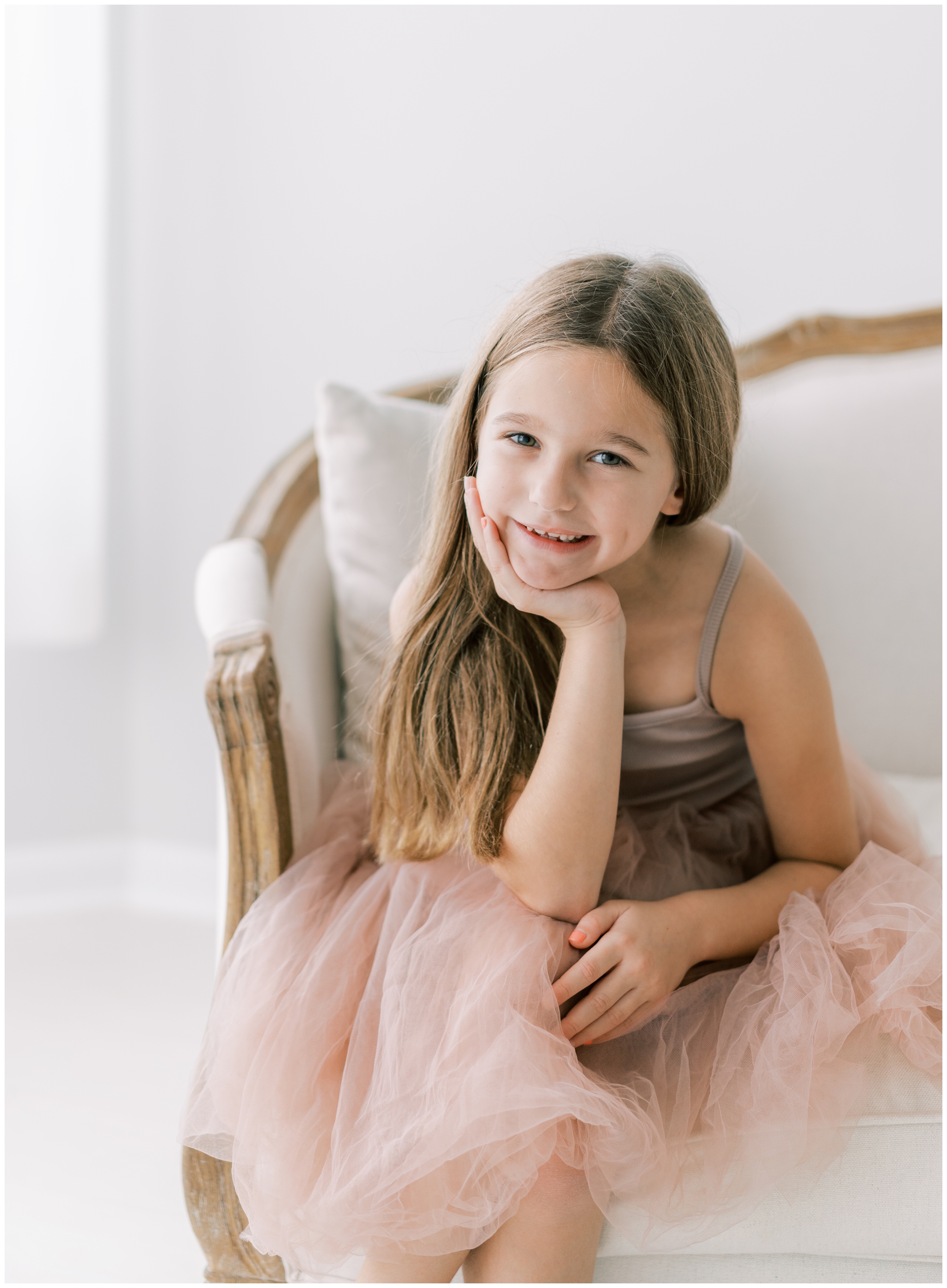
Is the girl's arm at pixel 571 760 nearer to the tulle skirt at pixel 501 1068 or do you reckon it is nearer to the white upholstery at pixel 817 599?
the tulle skirt at pixel 501 1068

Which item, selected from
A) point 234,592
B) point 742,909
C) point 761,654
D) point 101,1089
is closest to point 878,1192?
point 742,909

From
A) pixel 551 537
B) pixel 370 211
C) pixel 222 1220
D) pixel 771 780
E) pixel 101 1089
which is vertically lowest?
pixel 101 1089

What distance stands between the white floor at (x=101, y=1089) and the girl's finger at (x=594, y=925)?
63cm

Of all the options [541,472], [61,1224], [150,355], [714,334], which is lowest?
[61,1224]

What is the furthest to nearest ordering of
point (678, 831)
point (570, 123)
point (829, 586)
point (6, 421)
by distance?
point (6, 421) → point (570, 123) → point (829, 586) → point (678, 831)

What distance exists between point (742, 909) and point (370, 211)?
1.39 metres

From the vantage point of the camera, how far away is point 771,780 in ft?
2.96

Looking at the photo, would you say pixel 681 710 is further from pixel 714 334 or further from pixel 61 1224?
pixel 61 1224

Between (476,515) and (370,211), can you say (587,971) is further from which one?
(370,211)

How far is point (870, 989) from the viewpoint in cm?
75

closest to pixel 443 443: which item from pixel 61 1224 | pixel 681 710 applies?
pixel 681 710

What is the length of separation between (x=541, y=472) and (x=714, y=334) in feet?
0.69

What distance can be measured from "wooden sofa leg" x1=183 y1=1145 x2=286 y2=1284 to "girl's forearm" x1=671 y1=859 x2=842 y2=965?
1.42ft

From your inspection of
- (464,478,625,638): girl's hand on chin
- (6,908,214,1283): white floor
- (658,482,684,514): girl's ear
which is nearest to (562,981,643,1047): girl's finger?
(464,478,625,638): girl's hand on chin
